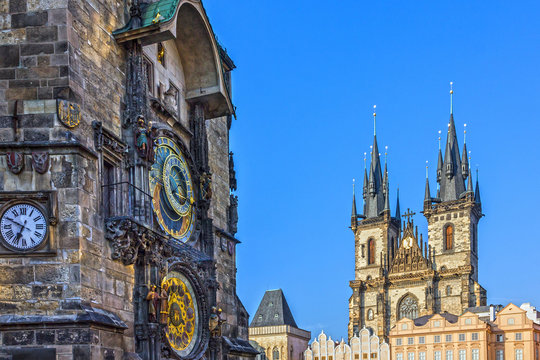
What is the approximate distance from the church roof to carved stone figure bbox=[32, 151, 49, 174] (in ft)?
246

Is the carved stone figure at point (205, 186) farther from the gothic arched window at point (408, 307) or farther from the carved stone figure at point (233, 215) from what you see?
the gothic arched window at point (408, 307)

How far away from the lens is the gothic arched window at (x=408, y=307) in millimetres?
89250

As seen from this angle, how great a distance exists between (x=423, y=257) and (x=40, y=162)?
8496cm

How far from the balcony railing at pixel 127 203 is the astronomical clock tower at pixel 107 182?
2 centimetres

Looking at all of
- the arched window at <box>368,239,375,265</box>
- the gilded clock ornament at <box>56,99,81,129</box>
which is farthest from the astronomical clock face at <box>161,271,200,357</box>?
the arched window at <box>368,239,375,265</box>

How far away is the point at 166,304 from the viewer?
40.5ft

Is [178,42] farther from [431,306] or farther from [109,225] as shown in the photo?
[431,306]

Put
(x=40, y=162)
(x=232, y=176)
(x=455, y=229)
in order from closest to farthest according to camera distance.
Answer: (x=40, y=162), (x=232, y=176), (x=455, y=229)

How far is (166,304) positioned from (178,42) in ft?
17.7

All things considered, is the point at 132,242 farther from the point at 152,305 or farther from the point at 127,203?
the point at 152,305

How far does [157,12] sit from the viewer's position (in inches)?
498

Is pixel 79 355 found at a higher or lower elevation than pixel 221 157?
lower

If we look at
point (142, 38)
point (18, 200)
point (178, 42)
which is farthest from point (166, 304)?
point (178, 42)

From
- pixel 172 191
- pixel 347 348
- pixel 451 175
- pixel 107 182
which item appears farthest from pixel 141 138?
pixel 451 175
